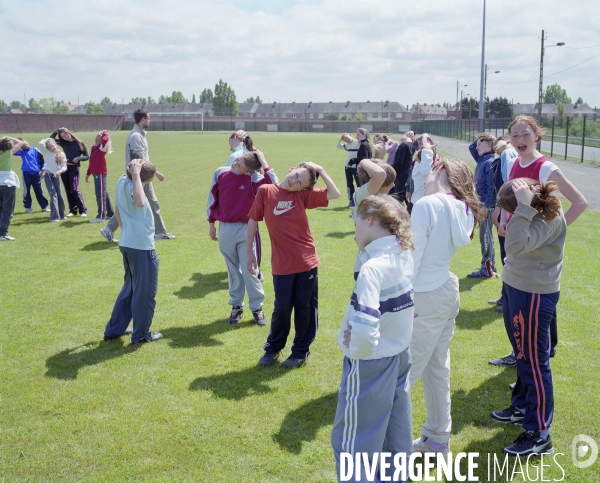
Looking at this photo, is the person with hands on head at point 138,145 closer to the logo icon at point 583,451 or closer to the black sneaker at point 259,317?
→ the black sneaker at point 259,317

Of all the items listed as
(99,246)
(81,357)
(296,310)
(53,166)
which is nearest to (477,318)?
(296,310)

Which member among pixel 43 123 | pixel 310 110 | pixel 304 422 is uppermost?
pixel 310 110

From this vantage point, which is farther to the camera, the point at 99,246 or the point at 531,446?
the point at 99,246

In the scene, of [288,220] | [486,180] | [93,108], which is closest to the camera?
[288,220]

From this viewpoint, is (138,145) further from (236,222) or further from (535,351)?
(535,351)

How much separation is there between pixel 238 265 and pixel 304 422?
2582mm

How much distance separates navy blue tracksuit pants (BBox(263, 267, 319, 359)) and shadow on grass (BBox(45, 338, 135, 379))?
1629 millimetres

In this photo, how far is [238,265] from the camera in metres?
6.59

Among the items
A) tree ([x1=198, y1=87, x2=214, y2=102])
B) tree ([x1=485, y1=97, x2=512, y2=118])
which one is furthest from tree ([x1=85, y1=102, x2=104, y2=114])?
tree ([x1=485, y1=97, x2=512, y2=118])

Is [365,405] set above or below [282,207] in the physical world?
below

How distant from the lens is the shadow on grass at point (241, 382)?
4922mm

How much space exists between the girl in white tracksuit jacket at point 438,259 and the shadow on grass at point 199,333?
9.59 feet

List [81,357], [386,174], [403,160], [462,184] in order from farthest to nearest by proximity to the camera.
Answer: [403,160] → [81,357] → [386,174] → [462,184]

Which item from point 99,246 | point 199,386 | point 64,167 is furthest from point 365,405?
point 64,167
